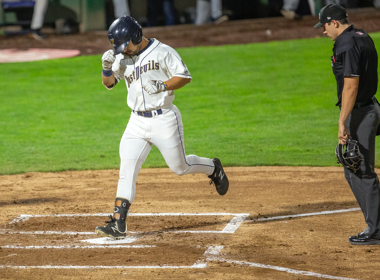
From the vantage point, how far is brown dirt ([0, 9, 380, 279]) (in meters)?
4.66

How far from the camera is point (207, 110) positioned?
13.1 meters

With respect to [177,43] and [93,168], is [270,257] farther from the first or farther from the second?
[177,43]

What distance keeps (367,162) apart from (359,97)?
55 centimetres

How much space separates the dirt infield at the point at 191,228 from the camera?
466 cm

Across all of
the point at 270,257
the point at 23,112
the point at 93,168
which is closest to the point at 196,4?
the point at 23,112

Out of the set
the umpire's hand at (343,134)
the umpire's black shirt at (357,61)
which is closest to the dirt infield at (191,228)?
the umpire's hand at (343,134)

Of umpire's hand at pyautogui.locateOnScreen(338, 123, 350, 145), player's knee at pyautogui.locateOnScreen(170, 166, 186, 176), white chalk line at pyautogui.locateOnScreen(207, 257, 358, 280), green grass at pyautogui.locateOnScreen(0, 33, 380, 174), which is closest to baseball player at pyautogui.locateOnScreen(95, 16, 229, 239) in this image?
player's knee at pyautogui.locateOnScreen(170, 166, 186, 176)

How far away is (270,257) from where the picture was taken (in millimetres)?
4883

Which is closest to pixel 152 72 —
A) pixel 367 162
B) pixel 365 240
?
pixel 367 162

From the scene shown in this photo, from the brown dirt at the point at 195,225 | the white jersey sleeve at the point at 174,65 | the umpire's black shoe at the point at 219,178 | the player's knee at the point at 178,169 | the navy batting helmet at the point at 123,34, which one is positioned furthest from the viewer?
the umpire's black shoe at the point at 219,178

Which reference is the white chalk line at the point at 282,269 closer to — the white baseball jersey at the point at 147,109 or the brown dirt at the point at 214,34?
the white baseball jersey at the point at 147,109

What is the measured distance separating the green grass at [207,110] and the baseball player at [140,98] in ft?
11.6

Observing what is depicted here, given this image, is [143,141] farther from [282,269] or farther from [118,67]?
[282,269]

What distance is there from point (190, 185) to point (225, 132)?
380 centimetres
